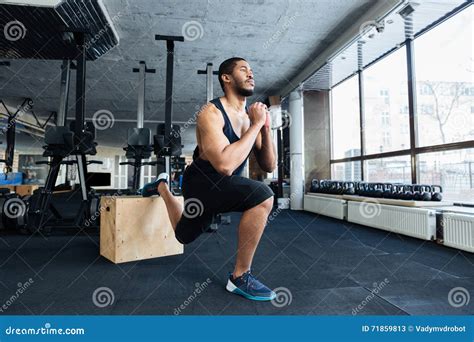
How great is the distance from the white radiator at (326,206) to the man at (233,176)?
366 centimetres

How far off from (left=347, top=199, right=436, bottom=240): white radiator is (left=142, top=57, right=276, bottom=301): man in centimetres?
251

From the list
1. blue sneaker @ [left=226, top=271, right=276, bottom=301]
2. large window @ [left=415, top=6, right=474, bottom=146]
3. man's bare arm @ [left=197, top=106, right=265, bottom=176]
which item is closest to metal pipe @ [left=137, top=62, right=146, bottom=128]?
man's bare arm @ [left=197, top=106, right=265, bottom=176]

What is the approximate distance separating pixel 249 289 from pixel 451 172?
3.18 meters

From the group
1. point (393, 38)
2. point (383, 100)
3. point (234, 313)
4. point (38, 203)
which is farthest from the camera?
point (383, 100)

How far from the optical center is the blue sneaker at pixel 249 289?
158 cm

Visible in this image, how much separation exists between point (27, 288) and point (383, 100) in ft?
16.2

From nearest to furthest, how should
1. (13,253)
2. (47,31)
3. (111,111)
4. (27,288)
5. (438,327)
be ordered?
(438,327) < (27,288) < (13,253) < (47,31) < (111,111)

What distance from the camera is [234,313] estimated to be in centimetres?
144

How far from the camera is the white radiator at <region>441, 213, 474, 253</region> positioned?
2.69 meters

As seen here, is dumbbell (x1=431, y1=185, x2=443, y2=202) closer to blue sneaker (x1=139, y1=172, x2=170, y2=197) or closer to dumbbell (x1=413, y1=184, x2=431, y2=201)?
dumbbell (x1=413, y1=184, x2=431, y2=201)

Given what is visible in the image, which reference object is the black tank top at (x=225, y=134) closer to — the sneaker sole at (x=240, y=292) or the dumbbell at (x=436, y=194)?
the sneaker sole at (x=240, y=292)

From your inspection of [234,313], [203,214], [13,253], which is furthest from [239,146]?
[13,253]

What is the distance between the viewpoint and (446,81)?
3.55 m

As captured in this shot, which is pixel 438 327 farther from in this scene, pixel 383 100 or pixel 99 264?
pixel 383 100
